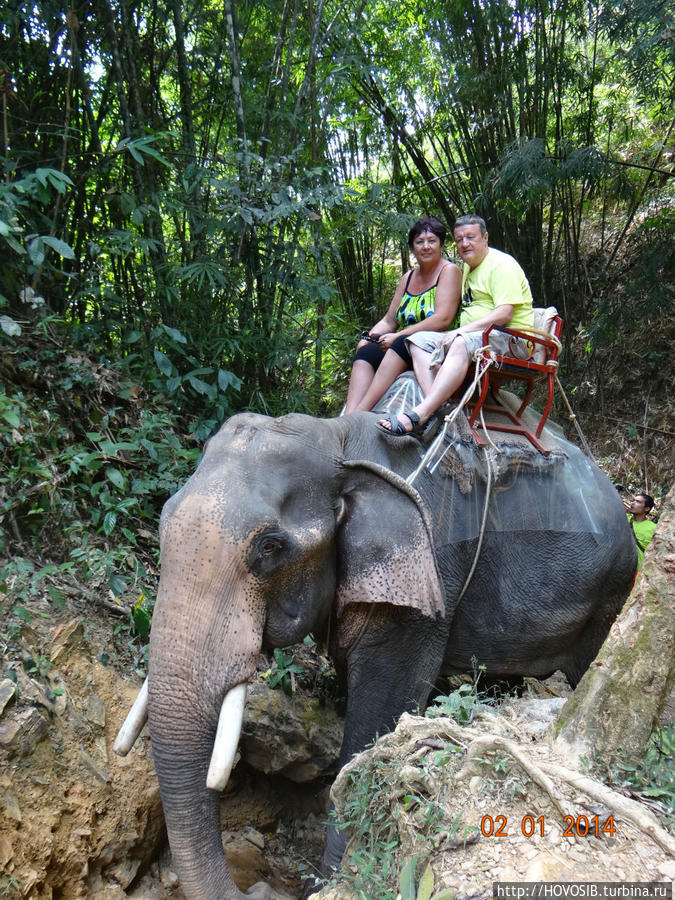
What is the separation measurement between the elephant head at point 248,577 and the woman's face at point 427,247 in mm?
1287

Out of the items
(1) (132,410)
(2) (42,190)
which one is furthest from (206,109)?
(1) (132,410)

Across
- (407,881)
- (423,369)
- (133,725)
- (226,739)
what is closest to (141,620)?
(133,725)

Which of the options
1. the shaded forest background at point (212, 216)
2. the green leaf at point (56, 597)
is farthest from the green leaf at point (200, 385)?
the green leaf at point (56, 597)

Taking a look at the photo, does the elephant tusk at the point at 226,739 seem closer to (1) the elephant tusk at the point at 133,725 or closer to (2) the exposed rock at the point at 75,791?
(1) the elephant tusk at the point at 133,725

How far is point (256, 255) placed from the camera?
18.4 feet

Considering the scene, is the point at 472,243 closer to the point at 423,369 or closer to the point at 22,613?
the point at 423,369

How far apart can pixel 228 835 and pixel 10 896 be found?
1.43 m

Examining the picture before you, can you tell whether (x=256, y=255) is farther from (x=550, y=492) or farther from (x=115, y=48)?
(x=550, y=492)

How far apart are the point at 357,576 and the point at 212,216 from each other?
11.3 ft

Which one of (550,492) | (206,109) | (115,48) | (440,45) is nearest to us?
(550,492)

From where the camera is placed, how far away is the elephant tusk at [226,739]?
2.51 m

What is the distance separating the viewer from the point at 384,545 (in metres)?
3.17

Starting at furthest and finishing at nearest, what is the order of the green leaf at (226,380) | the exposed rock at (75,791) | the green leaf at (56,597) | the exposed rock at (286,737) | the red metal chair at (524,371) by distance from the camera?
the green leaf at (226,380)
the exposed rock at (286,737)
the red metal chair at (524,371)
the green leaf at (56,597)
the exposed rock at (75,791)

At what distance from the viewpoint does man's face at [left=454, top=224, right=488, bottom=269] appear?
4090mm
